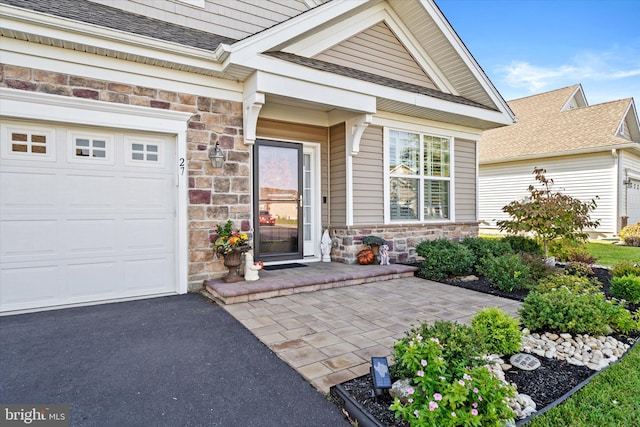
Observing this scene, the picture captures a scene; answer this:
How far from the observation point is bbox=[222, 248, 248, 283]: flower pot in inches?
180

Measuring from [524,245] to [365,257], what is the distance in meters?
3.27

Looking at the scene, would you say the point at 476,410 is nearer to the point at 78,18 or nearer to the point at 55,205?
the point at 55,205

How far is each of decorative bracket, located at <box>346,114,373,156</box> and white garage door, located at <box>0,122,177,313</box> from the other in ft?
9.62

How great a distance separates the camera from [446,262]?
18.2 ft

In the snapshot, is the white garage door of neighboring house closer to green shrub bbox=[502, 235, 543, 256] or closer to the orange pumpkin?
Result: green shrub bbox=[502, 235, 543, 256]

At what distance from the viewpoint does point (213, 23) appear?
550 cm

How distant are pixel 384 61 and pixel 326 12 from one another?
1.76 m

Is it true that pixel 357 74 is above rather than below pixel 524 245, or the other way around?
above

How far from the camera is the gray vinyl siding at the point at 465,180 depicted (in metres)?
7.61

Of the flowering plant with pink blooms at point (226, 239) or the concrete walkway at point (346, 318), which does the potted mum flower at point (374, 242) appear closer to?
the concrete walkway at point (346, 318)

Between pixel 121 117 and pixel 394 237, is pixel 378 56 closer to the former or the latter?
pixel 394 237

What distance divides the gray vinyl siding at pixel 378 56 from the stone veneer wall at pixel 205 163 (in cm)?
210
